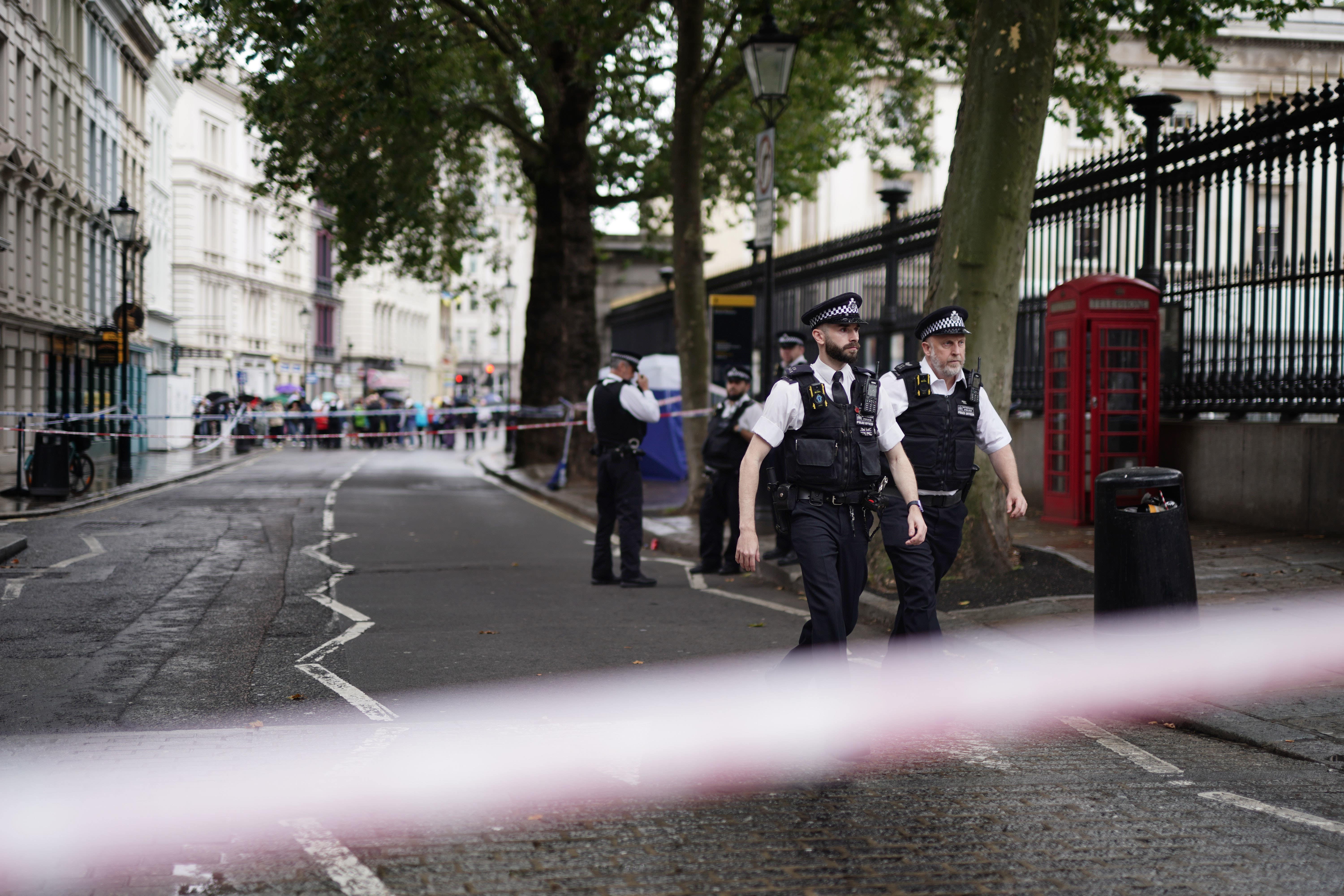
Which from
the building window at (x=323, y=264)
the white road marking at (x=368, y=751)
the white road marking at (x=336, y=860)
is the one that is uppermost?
the building window at (x=323, y=264)

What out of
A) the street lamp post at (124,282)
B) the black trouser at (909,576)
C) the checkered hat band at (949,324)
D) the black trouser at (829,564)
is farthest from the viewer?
the street lamp post at (124,282)

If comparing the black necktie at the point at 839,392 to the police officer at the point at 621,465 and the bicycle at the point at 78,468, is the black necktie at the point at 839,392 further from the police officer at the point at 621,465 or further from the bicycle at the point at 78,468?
the bicycle at the point at 78,468

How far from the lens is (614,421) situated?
1103 cm

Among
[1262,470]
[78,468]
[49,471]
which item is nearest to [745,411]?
[1262,470]

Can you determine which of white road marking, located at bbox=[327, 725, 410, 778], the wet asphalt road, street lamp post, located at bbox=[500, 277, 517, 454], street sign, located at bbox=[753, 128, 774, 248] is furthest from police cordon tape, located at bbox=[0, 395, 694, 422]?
white road marking, located at bbox=[327, 725, 410, 778]

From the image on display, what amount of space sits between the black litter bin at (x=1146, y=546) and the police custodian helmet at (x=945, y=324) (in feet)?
4.28

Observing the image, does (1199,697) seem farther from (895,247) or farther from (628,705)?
(895,247)

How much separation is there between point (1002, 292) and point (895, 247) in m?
6.48

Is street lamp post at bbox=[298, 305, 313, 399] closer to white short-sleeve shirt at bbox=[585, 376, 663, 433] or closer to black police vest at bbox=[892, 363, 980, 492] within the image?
white short-sleeve shirt at bbox=[585, 376, 663, 433]

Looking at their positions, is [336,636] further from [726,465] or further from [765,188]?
[765,188]

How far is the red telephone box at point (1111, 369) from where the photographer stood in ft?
39.7

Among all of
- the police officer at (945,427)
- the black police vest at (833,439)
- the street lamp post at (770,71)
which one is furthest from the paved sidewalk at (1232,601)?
the street lamp post at (770,71)

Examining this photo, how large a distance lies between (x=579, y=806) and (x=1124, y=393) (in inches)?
339

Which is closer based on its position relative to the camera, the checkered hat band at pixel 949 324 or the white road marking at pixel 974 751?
the white road marking at pixel 974 751
